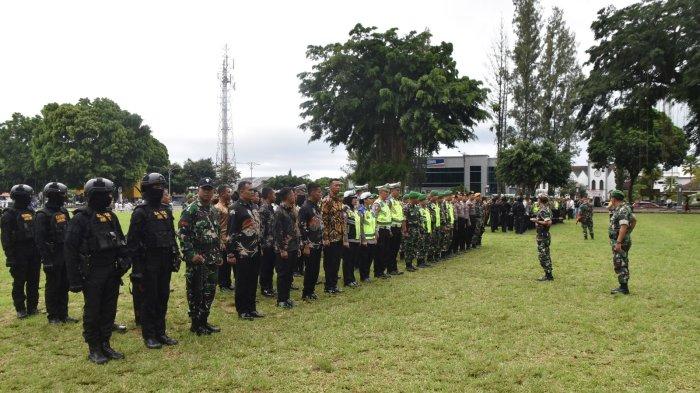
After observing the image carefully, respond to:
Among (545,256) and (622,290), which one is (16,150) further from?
(622,290)

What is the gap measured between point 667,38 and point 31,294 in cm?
3374

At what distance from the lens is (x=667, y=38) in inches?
1152

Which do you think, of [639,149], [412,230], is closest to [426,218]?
[412,230]

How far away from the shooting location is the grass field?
488cm

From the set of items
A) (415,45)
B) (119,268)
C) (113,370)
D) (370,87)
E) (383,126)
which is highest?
(415,45)

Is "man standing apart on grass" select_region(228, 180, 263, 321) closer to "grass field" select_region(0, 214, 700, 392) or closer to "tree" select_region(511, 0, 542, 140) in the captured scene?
"grass field" select_region(0, 214, 700, 392)

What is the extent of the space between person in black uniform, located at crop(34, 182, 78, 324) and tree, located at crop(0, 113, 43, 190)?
6147cm

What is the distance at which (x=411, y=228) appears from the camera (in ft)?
40.0

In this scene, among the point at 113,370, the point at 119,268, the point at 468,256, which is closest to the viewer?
the point at 113,370

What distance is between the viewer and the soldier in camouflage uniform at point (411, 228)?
12.1 meters

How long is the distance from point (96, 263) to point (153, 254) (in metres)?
0.61

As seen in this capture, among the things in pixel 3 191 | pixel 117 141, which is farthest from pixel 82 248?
pixel 3 191

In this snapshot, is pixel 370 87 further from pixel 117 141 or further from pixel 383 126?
pixel 117 141

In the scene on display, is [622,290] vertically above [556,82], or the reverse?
[556,82]
